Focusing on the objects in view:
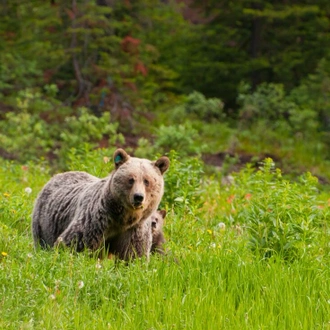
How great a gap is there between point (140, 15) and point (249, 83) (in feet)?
11.5

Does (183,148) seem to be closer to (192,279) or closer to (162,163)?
(162,163)

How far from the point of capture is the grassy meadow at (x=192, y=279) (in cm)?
452

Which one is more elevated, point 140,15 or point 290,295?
point 290,295

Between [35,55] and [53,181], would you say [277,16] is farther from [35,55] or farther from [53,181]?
[53,181]

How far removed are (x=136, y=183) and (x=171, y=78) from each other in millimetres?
11956

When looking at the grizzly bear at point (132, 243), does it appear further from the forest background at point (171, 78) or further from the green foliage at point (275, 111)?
the green foliage at point (275, 111)

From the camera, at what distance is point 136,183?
5.46 m

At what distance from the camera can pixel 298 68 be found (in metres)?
18.0

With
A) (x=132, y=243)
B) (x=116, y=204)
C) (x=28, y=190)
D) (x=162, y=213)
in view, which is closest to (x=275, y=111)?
(x=28, y=190)

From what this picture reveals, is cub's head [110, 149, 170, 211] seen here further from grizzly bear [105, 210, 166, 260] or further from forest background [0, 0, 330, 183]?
forest background [0, 0, 330, 183]

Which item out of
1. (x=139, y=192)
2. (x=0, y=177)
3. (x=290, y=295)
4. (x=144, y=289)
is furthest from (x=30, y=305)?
(x=0, y=177)

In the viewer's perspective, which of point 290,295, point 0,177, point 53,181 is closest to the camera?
point 290,295

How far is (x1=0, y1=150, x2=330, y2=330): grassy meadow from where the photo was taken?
14.8 feet

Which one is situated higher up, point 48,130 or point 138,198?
point 138,198
